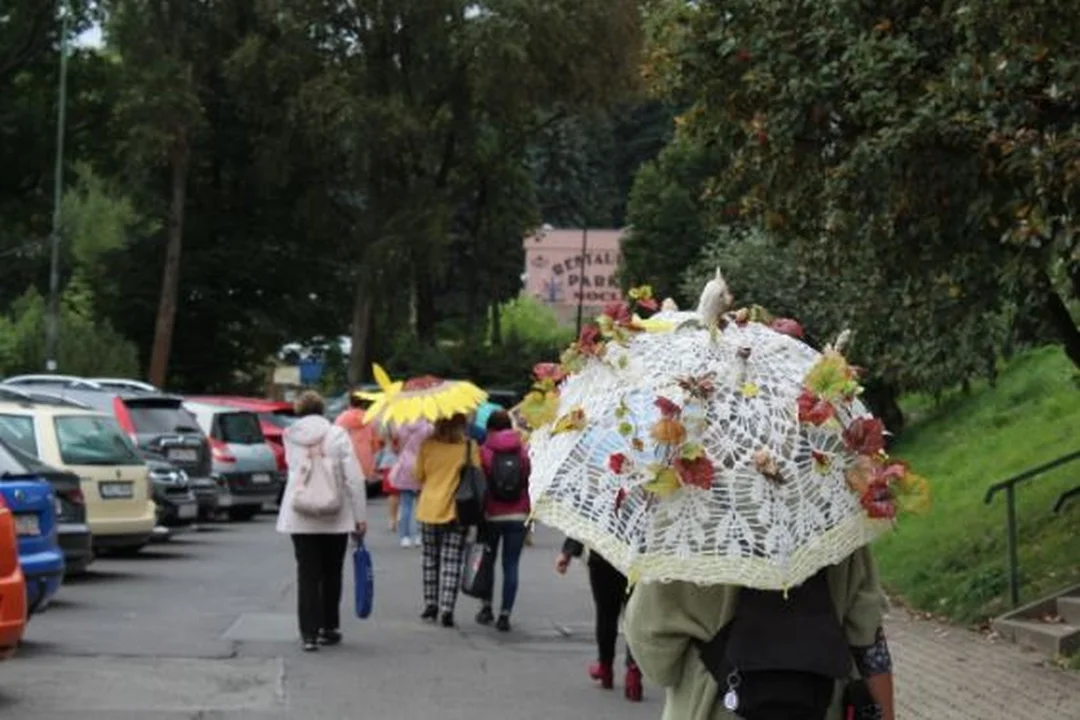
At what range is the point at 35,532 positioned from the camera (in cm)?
1127

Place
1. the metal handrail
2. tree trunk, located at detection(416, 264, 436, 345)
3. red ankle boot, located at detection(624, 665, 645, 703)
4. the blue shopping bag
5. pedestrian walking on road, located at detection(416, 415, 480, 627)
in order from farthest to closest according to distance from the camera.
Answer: tree trunk, located at detection(416, 264, 436, 345), pedestrian walking on road, located at detection(416, 415, 480, 627), the metal handrail, the blue shopping bag, red ankle boot, located at detection(624, 665, 645, 703)

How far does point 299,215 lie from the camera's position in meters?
46.9

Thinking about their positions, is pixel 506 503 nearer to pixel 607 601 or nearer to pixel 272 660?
pixel 272 660

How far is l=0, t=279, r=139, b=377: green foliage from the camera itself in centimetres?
3962

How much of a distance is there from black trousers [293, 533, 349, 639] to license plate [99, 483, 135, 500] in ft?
17.7

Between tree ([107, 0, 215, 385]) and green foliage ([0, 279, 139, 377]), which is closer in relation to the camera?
green foliage ([0, 279, 139, 377])

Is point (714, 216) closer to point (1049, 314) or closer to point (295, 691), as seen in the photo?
point (1049, 314)

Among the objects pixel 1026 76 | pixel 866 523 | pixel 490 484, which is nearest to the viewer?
pixel 866 523

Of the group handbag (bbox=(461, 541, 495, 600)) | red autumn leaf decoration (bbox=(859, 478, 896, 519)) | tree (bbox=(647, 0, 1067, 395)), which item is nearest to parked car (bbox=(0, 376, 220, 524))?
handbag (bbox=(461, 541, 495, 600))

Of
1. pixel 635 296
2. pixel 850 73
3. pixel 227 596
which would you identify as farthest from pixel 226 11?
pixel 635 296

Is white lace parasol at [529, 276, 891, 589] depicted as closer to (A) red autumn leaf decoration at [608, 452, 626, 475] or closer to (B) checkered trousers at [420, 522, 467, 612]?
(A) red autumn leaf decoration at [608, 452, 626, 475]

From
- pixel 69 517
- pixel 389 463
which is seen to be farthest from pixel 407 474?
pixel 69 517

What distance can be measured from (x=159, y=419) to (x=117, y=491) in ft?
16.6

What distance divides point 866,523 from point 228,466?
21.3 meters
